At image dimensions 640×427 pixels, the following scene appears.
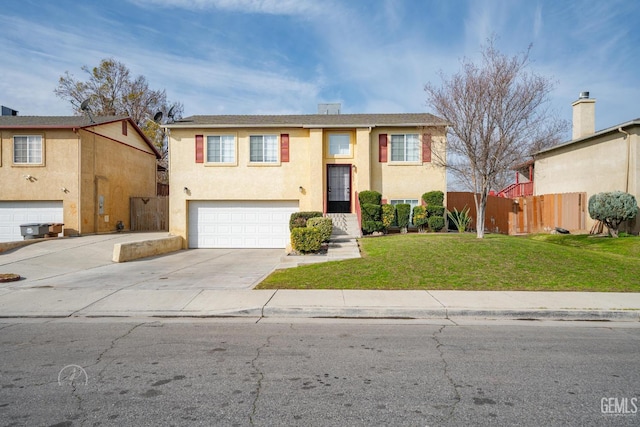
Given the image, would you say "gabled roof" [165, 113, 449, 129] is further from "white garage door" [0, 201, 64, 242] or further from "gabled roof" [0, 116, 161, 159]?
"white garage door" [0, 201, 64, 242]

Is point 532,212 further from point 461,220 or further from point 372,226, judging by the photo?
point 372,226

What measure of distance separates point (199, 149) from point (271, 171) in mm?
3673

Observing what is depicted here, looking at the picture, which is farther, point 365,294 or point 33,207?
point 33,207

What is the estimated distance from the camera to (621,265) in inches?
423

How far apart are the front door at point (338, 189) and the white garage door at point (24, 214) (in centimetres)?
1331

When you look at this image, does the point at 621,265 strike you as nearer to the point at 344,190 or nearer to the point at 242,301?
the point at 242,301

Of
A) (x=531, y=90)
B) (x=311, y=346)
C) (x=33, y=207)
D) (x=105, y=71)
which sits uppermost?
(x=105, y=71)

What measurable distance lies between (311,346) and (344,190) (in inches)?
578

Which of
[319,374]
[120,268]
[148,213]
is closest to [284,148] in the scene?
[120,268]

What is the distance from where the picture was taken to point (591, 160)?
1958 cm

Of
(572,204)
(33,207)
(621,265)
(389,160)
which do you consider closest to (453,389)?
(621,265)

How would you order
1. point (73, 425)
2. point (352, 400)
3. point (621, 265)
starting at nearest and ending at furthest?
point (73, 425)
point (352, 400)
point (621, 265)

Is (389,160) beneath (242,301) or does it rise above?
above

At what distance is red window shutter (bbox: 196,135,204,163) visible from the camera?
19375mm
